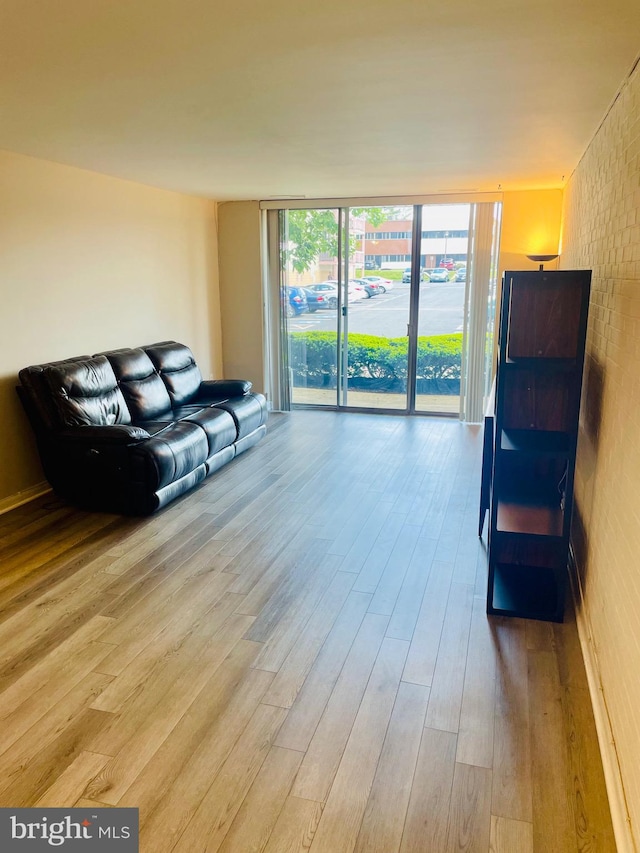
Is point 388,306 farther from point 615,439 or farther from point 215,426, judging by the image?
point 615,439

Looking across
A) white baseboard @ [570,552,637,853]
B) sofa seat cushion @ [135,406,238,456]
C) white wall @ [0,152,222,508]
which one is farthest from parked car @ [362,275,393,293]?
white baseboard @ [570,552,637,853]

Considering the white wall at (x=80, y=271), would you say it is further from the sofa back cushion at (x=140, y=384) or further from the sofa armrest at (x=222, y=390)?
the sofa armrest at (x=222, y=390)

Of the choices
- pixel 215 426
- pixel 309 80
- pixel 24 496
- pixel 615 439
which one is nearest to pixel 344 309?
pixel 215 426

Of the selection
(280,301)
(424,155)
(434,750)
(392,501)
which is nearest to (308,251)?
(280,301)

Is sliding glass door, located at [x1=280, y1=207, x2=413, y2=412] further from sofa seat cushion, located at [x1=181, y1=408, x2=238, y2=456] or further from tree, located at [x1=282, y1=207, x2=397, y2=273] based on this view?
sofa seat cushion, located at [x1=181, y1=408, x2=238, y2=456]

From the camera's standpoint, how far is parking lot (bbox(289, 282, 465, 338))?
21.0 feet

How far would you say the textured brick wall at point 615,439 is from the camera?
5.98 ft

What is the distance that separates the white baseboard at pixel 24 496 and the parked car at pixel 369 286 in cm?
390

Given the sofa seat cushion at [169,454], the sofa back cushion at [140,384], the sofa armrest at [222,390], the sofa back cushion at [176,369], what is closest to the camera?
the sofa seat cushion at [169,454]

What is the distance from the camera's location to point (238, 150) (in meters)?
3.84

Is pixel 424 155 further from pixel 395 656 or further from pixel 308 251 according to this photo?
pixel 395 656

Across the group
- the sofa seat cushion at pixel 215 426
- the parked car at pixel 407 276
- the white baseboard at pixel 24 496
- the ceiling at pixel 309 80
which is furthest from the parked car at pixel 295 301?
the white baseboard at pixel 24 496

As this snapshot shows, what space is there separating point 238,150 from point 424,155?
1.26 meters

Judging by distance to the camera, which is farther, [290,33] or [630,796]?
[290,33]
